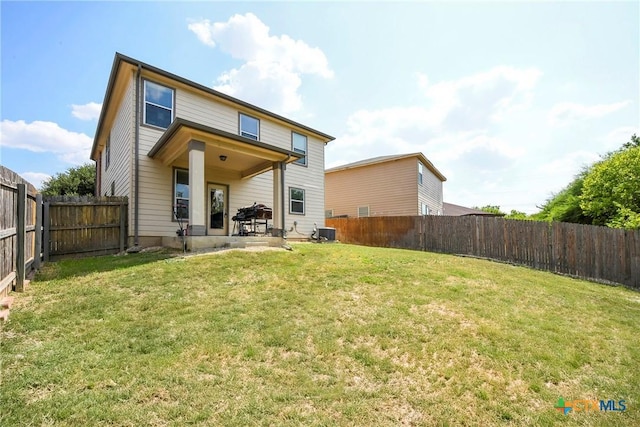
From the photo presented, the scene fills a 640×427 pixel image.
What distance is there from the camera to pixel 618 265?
920 cm

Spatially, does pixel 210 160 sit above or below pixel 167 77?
below

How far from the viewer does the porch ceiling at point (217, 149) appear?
299 inches

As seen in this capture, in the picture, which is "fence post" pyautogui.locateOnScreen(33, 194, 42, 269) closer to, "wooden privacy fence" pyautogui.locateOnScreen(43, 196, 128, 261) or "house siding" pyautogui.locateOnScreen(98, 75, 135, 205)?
"wooden privacy fence" pyautogui.locateOnScreen(43, 196, 128, 261)

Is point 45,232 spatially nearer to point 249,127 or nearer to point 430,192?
point 249,127

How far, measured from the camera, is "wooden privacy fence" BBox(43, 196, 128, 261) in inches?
290

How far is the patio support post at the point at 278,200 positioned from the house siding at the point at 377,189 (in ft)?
36.4

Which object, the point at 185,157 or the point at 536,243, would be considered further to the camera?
the point at 536,243

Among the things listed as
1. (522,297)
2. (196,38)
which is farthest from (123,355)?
(196,38)

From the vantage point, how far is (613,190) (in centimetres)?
1351

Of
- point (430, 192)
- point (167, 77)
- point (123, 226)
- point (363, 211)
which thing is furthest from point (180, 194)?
point (430, 192)

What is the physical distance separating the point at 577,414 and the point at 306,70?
36.8 ft

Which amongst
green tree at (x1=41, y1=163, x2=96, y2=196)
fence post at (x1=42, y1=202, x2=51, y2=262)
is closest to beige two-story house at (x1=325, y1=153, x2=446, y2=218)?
fence post at (x1=42, y1=202, x2=51, y2=262)

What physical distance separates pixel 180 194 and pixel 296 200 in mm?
5214

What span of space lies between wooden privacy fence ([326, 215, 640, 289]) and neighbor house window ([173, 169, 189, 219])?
9730mm
